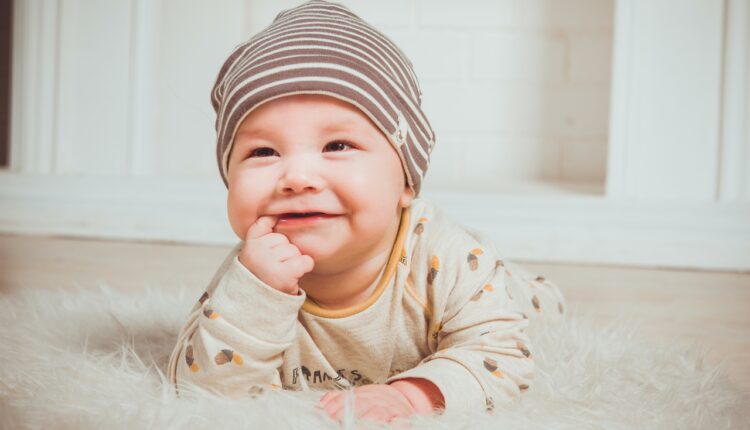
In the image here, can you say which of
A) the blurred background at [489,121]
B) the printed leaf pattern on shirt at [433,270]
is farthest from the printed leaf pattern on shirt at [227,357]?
the blurred background at [489,121]

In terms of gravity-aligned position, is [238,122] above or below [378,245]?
above

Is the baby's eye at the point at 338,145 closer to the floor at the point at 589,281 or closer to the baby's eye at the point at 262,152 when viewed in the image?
the baby's eye at the point at 262,152

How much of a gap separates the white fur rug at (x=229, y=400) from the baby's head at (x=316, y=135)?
0.17 m

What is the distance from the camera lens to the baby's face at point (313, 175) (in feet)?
2.25

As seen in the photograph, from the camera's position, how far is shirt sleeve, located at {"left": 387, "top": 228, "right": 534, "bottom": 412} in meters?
0.70

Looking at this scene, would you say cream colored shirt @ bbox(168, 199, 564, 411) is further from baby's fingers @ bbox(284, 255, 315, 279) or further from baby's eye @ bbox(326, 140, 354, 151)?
baby's eye @ bbox(326, 140, 354, 151)

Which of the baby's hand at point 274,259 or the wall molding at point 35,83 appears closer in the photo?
the baby's hand at point 274,259

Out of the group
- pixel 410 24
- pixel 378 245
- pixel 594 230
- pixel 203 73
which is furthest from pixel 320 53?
pixel 410 24

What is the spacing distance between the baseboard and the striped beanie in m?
1.08

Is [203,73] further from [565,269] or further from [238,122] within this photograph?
[238,122]

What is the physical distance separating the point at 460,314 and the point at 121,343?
40 cm

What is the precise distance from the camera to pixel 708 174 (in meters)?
1.83

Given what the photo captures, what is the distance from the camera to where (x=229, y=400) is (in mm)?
660

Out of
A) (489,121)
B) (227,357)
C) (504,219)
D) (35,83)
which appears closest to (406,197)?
(227,357)
